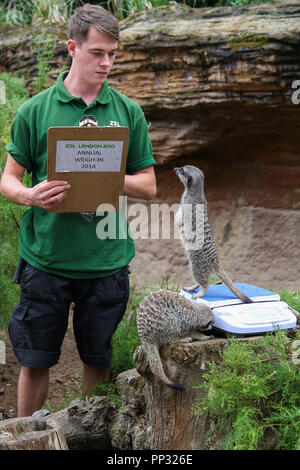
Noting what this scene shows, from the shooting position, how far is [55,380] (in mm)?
4246

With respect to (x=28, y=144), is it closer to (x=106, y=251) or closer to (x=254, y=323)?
(x=106, y=251)

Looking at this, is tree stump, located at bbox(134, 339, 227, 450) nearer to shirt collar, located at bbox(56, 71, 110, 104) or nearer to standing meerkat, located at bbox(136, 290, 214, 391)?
standing meerkat, located at bbox(136, 290, 214, 391)

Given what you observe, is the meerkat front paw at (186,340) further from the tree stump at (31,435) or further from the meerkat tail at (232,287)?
the tree stump at (31,435)

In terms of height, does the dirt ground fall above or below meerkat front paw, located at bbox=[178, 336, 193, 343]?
below

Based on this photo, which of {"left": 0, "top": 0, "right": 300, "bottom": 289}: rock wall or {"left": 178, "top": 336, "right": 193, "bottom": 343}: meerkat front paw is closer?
{"left": 178, "top": 336, "right": 193, "bottom": 343}: meerkat front paw

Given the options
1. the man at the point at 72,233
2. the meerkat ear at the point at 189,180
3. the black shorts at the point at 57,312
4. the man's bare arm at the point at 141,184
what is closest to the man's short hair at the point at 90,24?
Result: the man at the point at 72,233

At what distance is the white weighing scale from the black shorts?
40cm

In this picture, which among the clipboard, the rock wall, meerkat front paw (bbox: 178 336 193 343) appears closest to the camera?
the clipboard

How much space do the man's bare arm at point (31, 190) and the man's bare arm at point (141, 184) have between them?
1.16ft

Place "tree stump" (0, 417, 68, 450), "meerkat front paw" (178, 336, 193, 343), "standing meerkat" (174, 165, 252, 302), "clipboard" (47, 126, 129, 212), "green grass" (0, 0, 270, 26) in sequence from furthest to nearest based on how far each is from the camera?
"green grass" (0, 0, 270, 26)
"standing meerkat" (174, 165, 252, 302)
"meerkat front paw" (178, 336, 193, 343)
"clipboard" (47, 126, 129, 212)
"tree stump" (0, 417, 68, 450)

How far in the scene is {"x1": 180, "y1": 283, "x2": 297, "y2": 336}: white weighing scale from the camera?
256 centimetres

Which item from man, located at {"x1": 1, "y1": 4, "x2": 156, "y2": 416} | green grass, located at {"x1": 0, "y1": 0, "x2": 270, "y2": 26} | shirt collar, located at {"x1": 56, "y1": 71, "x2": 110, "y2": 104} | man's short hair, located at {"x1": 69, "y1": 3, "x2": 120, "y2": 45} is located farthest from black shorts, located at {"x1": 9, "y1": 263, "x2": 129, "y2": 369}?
green grass, located at {"x1": 0, "y1": 0, "x2": 270, "y2": 26}

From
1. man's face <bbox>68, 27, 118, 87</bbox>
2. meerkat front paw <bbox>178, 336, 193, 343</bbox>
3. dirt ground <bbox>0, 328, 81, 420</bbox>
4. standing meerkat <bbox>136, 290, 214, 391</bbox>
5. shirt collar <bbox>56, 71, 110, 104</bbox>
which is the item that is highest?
man's face <bbox>68, 27, 118, 87</bbox>

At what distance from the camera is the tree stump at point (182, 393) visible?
2.50m
